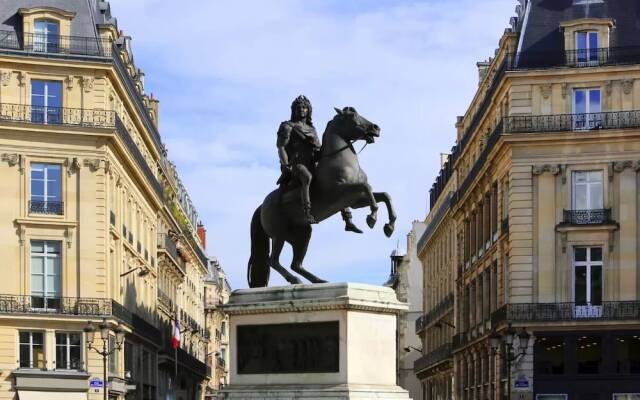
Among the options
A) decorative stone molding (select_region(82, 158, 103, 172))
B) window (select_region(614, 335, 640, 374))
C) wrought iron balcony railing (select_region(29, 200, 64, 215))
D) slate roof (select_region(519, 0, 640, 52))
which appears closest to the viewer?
wrought iron balcony railing (select_region(29, 200, 64, 215))

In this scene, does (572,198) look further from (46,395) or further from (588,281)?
(46,395)

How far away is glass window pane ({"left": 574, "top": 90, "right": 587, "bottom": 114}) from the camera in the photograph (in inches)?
2545

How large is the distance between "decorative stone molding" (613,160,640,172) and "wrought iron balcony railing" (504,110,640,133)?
1649 mm

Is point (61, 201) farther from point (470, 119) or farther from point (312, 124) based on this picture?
point (312, 124)

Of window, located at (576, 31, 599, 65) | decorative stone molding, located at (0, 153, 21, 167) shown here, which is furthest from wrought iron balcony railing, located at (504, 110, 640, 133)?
decorative stone molding, located at (0, 153, 21, 167)

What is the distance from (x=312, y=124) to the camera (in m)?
21.2

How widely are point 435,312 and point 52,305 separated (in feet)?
156

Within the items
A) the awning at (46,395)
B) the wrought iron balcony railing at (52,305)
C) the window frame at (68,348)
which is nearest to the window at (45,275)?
the wrought iron balcony railing at (52,305)

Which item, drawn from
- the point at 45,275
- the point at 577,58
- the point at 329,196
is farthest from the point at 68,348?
the point at 329,196

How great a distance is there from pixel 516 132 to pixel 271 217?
148ft

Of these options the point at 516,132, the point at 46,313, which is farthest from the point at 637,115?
the point at 46,313

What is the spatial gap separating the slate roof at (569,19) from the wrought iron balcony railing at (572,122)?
3317 millimetres

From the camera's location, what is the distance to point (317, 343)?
19.5 meters

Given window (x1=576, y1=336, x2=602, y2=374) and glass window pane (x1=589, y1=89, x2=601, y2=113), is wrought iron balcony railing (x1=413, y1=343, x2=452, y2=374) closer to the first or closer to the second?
window (x1=576, y1=336, x2=602, y2=374)
